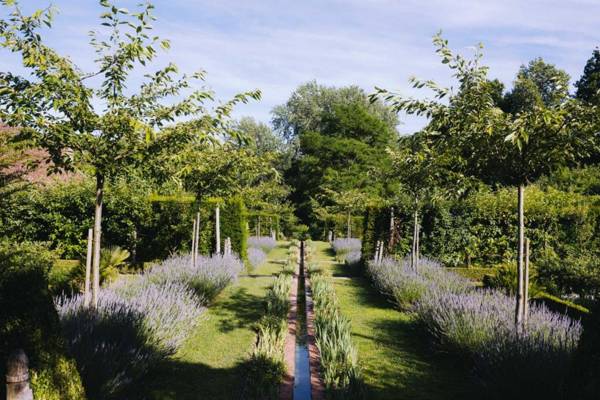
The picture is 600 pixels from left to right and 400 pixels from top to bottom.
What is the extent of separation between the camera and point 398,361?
683cm

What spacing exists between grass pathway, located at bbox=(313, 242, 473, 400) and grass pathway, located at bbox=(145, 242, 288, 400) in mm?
1699

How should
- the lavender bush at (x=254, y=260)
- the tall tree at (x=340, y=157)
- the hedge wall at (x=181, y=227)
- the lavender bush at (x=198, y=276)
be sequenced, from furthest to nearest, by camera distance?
1. the tall tree at (x=340, y=157)
2. the lavender bush at (x=254, y=260)
3. the hedge wall at (x=181, y=227)
4. the lavender bush at (x=198, y=276)

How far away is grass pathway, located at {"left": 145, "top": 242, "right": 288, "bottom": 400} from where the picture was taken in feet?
18.2

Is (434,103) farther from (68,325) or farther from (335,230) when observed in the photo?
(335,230)

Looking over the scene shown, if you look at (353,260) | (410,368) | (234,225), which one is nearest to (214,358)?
(410,368)

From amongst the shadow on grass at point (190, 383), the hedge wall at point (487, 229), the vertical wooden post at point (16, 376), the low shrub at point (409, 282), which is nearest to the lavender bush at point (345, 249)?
the hedge wall at point (487, 229)

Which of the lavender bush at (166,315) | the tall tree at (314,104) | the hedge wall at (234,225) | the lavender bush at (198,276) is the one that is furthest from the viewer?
the tall tree at (314,104)

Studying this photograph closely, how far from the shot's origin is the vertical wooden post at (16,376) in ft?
10.4

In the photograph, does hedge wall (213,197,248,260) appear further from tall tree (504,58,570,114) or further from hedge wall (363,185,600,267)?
tall tree (504,58,570,114)

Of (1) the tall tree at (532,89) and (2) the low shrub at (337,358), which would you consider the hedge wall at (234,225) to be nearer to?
(2) the low shrub at (337,358)

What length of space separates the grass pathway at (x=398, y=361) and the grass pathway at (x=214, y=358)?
5.57ft

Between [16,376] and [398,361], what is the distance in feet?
16.5

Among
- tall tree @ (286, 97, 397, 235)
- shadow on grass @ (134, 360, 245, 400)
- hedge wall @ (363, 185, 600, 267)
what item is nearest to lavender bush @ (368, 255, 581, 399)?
shadow on grass @ (134, 360, 245, 400)

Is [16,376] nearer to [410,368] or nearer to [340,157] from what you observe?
[410,368]
